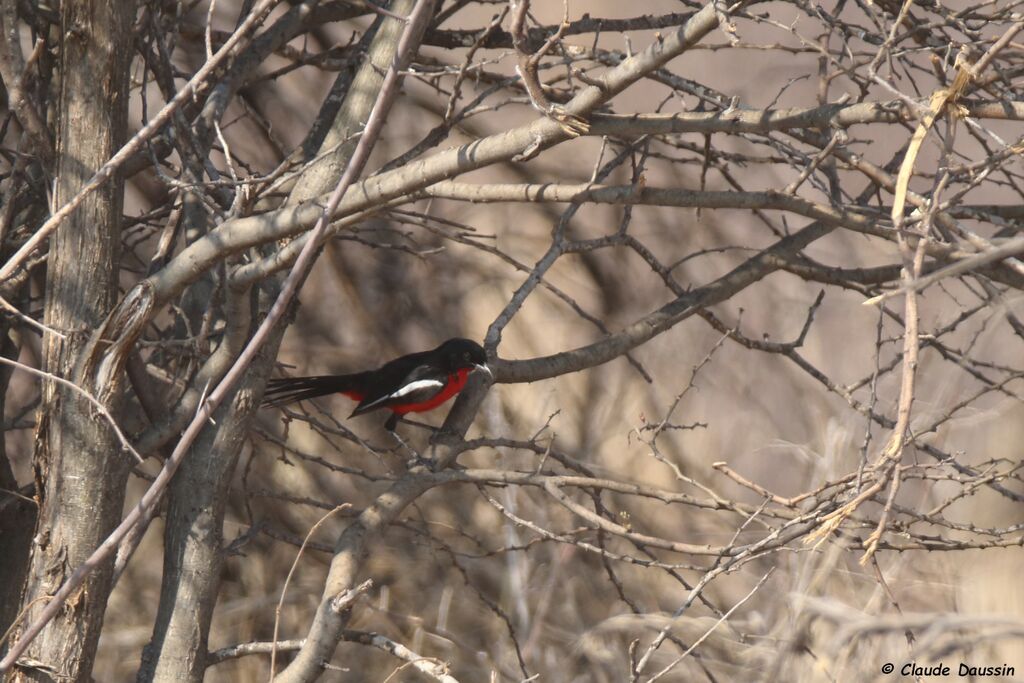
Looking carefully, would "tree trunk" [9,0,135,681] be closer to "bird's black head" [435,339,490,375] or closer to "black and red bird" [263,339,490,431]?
"black and red bird" [263,339,490,431]

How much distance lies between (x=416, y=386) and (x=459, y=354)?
0.96ft

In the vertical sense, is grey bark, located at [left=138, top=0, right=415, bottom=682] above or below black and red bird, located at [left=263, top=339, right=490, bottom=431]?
below

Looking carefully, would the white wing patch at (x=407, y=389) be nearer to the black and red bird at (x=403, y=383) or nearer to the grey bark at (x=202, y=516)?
the black and red bird at (x=403, y=383)

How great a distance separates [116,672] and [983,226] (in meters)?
5.47

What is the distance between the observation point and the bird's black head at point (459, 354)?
15.1 feet

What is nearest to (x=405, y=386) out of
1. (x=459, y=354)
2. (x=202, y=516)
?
(x=459, y=354)

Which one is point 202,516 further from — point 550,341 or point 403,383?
point 550,341

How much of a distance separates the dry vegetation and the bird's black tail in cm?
14

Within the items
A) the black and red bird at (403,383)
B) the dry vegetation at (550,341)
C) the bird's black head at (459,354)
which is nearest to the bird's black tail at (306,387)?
the black and red bird at (403,383)

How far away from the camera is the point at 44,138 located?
308 centimetres

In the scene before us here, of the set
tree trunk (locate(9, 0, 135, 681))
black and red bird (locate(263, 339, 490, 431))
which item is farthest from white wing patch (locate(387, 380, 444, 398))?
tree trunk (locate(9, 0, 135, 681))

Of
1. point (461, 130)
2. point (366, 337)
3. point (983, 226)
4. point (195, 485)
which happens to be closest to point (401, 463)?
point (366, 337)

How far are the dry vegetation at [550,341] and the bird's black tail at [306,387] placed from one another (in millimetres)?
144

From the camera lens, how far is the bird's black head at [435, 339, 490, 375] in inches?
181
